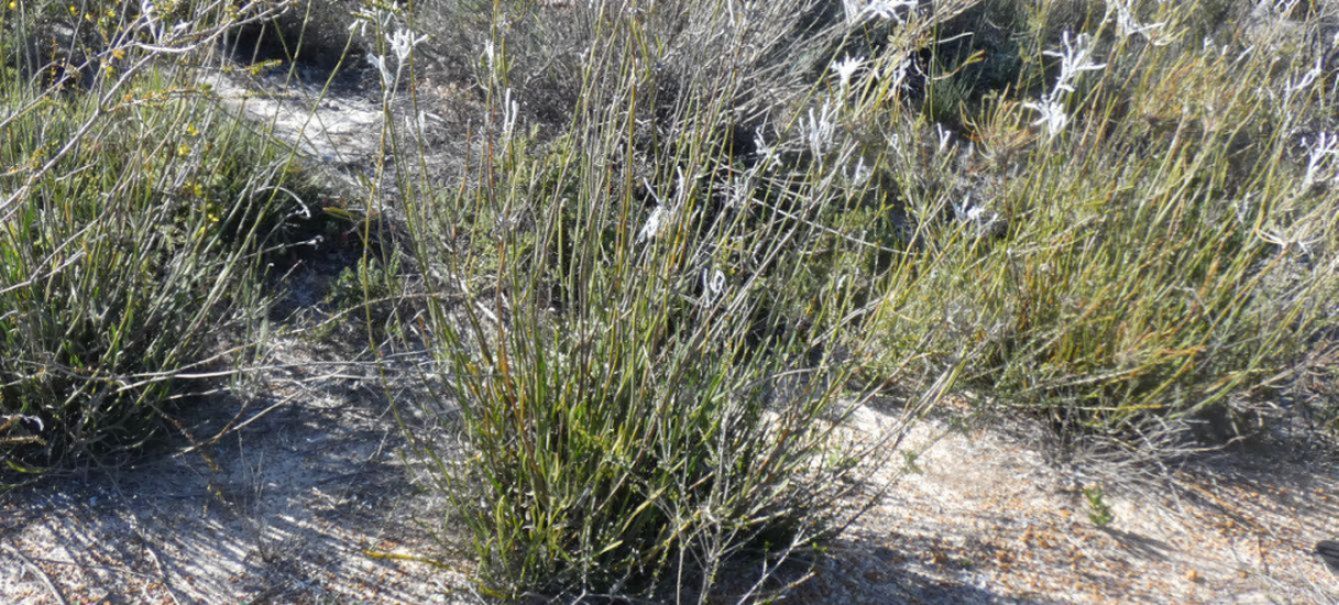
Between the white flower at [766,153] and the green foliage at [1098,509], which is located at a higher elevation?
the white flower at [766,153]

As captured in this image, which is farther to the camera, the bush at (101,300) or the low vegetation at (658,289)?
Result: the bush at (101,300)

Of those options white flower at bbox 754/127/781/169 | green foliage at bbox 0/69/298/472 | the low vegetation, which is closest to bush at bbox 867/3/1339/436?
the low vegetation

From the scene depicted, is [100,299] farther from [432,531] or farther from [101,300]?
[432,531]

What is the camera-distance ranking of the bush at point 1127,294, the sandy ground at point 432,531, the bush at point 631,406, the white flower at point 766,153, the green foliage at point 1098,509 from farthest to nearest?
1. the bush at point 1127,294
2. the green foliage at point 1098,509
3. the sandy ground at point 432,531
4. the bush at point 631,406
5. the white flower at point 766,153

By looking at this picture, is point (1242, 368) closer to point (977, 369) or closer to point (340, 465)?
point (977, 369)

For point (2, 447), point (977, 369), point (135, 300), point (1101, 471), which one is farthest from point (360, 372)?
point (1101, 471)

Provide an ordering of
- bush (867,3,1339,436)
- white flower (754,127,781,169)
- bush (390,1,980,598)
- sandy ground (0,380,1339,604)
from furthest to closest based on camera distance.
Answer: bush (867,3,1339,436)
sandy ground (0,380,1339,604)
bush (390,1,980,598)
white flower (754,127,781,169)

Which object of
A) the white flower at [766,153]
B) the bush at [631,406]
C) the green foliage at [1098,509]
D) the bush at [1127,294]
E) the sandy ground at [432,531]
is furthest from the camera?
the bush at [1127,294]

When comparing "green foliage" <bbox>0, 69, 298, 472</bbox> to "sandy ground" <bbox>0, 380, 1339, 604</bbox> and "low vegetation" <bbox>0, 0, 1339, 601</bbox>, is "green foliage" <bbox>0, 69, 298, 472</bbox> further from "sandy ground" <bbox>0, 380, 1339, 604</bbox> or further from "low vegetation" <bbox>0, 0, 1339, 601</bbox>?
"sandy ground" <bbox>0, 380, 1339, 604</bbox>

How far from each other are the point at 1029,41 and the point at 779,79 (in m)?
1.84

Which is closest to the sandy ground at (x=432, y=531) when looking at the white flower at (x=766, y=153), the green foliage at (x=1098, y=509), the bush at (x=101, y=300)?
the green foliage at (x=1098, y=509)

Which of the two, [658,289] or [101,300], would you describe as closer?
[658,289]

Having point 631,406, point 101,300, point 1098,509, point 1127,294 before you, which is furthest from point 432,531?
point 1127,294

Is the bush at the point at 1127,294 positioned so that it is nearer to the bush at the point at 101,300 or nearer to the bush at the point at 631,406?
the bush at the point at 631,406
